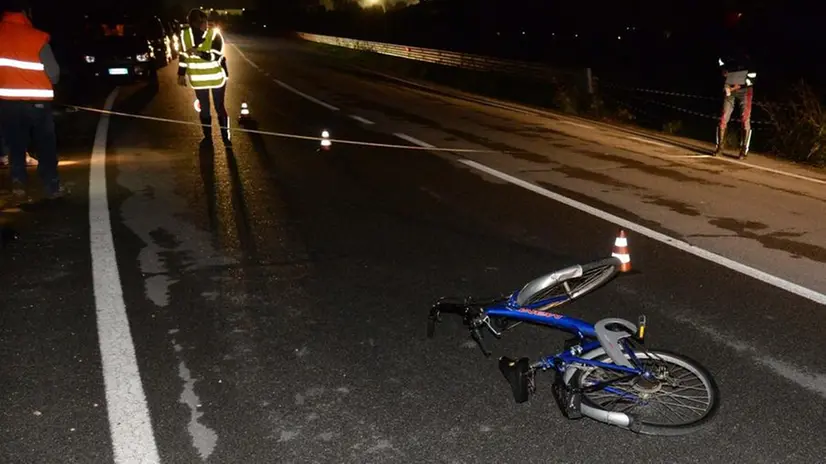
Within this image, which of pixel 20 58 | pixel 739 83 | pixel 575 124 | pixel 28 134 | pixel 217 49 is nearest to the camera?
pixel 20 58

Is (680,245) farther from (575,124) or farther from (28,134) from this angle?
(575,124)

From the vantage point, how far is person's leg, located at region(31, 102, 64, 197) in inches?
326

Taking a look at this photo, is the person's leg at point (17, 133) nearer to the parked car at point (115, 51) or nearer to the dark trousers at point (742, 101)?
the dark trousers at point (742, 101)

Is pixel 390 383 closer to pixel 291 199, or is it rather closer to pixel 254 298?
pixel 254 298

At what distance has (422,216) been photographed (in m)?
7.86

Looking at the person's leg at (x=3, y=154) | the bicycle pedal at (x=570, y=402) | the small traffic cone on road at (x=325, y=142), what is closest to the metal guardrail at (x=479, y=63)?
the small traffic cone on road at (x=325, y=142)

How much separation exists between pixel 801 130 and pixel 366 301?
32.4 feet

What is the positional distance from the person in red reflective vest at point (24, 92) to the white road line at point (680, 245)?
541cm

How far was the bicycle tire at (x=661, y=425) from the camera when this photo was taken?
3664 millimetres

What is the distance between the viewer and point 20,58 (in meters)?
7.84

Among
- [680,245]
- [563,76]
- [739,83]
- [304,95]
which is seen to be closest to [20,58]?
[680,245]

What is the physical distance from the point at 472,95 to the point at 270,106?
274 inches

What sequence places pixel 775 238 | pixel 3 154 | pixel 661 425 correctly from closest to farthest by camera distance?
pixel 661 425
pixel 775 238
pixel 3 154

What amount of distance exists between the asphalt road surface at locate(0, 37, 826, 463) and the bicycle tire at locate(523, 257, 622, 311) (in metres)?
0.24
